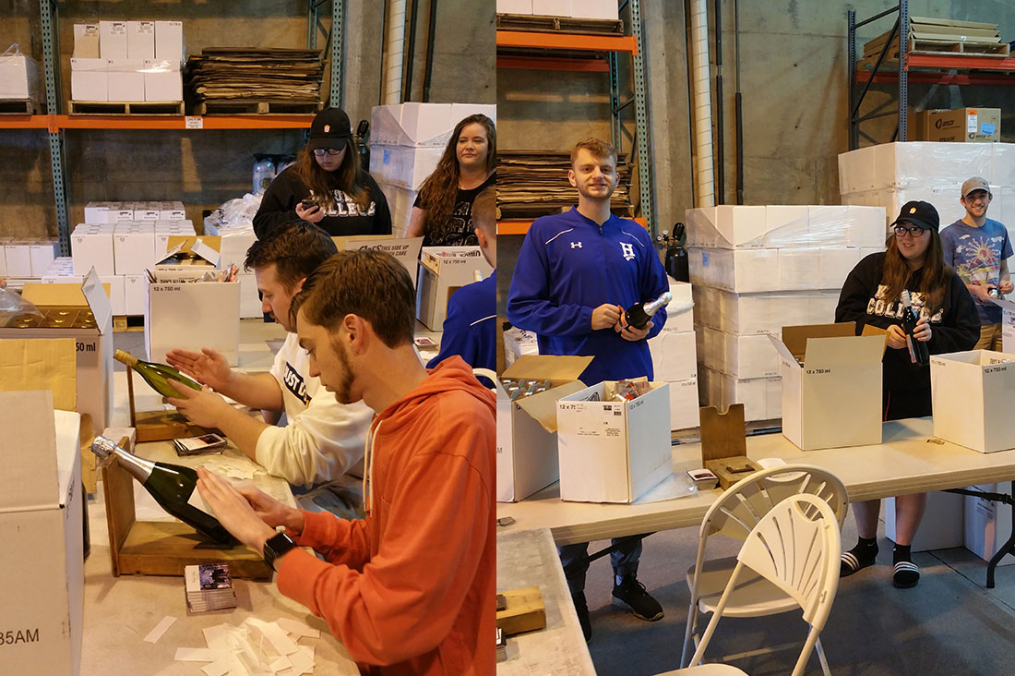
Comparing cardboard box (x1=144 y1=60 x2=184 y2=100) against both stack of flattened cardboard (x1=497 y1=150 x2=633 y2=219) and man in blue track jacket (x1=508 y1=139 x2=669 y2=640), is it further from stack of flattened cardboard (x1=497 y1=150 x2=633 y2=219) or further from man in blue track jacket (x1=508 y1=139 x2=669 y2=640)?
man in blue track jacket (x1=508 y1=139 x2=669 y2=640)

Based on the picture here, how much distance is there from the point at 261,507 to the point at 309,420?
0.14 m

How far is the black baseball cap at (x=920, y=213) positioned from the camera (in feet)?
8.30

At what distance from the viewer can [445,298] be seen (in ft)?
3.15

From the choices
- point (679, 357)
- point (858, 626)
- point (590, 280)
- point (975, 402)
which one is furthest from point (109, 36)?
point (858, 626)

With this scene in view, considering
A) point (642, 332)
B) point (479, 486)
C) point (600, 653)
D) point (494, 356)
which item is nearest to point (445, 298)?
point (494, 356)

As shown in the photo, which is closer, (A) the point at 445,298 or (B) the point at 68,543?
(B) the point at 68,543

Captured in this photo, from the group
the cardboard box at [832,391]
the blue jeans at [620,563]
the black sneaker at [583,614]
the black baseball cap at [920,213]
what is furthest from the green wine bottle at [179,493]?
the black baseball cap at [920,213]

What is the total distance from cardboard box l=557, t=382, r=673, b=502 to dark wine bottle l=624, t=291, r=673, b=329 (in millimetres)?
154

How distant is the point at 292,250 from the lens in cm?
94

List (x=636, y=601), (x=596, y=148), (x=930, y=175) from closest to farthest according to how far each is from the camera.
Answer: (x=596, y=148) → (x=636, y=601) → (x=930, y=175)

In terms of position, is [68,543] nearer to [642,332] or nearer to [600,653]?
[642,332]

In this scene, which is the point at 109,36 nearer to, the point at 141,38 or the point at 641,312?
the point at 141,38

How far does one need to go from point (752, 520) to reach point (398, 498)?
1.39 meters

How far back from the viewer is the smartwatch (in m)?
0.88
